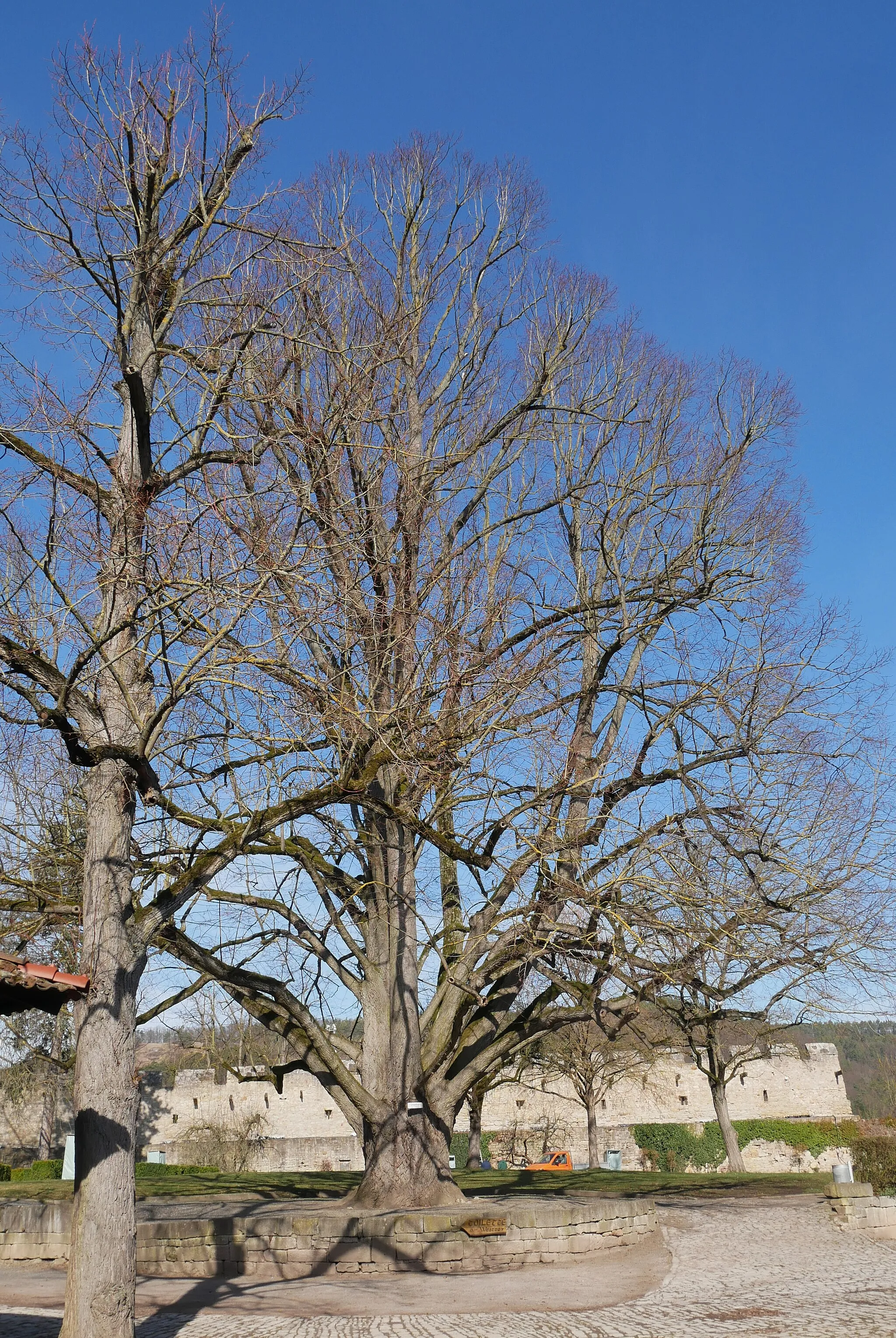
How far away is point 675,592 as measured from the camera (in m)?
12.4

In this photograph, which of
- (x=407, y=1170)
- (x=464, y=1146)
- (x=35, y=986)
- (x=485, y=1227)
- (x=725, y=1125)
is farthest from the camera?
(x=464, y=1146)

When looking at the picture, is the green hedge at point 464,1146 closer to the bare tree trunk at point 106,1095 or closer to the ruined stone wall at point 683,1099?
the ruined stone wall at point 683,1099

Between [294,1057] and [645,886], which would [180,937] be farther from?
[645,886]

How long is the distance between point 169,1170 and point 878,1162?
15.1 m

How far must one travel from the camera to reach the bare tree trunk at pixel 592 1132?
1136 inches

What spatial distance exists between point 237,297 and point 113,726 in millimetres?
3407

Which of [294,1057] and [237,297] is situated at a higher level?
[237,297]

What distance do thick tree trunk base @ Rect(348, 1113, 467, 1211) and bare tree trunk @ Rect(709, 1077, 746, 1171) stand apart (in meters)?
12.8

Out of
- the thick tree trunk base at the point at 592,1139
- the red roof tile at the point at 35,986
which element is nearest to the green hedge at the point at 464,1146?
the thick tree trunk base at the point at 592,1139

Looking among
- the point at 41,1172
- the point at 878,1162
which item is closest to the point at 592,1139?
the point at 878,1162

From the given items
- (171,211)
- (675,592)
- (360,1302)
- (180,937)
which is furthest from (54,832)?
(675,592)

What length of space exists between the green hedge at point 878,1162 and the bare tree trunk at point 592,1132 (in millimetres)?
12738

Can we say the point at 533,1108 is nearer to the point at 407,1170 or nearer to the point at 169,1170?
the point at 169,1170

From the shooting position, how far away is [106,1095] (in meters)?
6.46
